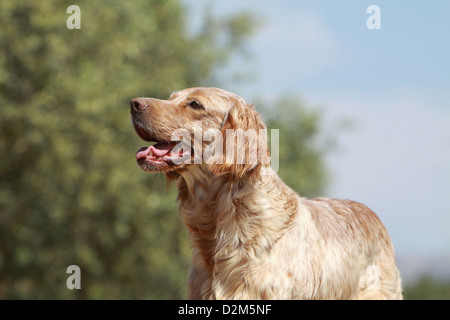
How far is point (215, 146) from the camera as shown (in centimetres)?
480

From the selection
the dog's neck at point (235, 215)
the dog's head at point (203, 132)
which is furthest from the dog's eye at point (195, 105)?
the dog's neck at point (235, 215)

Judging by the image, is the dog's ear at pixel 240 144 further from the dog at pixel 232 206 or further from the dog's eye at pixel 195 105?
the dog's eye at pixel 195 105

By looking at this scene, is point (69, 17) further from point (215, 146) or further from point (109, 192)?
point (215, 146)

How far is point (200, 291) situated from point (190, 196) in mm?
765

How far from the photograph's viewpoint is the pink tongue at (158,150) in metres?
4.57

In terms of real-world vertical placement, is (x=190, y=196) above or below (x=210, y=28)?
below

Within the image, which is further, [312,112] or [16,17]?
[312,112]

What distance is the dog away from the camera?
4719 millimetres

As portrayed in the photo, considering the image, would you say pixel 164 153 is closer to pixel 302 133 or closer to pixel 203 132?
pixel 203 132

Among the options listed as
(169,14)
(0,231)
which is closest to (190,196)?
(0,231)

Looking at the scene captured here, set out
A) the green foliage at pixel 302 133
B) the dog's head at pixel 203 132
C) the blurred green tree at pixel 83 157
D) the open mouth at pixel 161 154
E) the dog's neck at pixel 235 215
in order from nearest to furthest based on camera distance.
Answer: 1. the open mouth at pixel 161 154
2. the dog's head at pixel 203 132
3. the dog's neck at pixel 235 215
4. the blurred green tree at pixel 83 157
5. the green foliage at pixel 302 133

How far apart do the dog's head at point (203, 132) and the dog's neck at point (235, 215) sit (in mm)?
142

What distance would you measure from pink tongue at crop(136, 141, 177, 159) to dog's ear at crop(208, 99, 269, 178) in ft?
1.09

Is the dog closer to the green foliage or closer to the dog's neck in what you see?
the dog's neck
